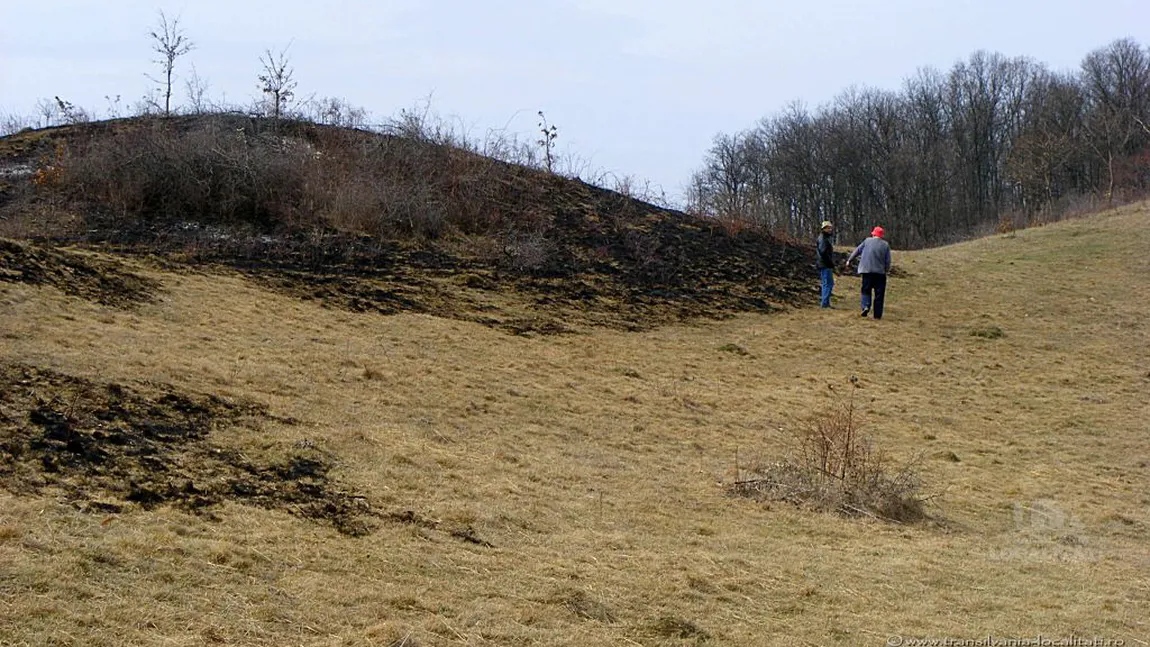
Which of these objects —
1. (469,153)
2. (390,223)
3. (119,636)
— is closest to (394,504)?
(119,636)

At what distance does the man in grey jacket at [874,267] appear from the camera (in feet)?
51.4

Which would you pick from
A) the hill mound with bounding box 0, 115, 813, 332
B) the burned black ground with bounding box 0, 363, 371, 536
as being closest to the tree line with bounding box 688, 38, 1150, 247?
the hill mound with bounding box 0, 115, 813, 332

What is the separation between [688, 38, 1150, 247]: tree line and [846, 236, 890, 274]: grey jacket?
3549cm

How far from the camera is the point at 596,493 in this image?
7.23 m

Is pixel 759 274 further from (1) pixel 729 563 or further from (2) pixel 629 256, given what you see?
(1) pixel 729 563

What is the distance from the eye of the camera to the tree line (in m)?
51.9

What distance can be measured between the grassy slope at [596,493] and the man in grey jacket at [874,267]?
545mm

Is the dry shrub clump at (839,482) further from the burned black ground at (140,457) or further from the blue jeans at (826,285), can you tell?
the blue jeans at (826,285)

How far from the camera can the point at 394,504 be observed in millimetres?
6270

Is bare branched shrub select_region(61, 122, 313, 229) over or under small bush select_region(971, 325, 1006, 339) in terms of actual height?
over

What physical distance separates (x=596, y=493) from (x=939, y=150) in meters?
54.6

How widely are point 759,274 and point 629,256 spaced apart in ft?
8.31

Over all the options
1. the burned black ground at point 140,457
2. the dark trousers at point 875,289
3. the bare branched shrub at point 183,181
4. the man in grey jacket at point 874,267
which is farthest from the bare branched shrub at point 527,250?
the burned black ground at point 140,457

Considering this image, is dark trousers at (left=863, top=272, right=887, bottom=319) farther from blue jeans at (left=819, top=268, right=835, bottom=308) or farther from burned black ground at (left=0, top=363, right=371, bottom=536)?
burned black ground at (left=0, top=363, right=371, bottom=536)
